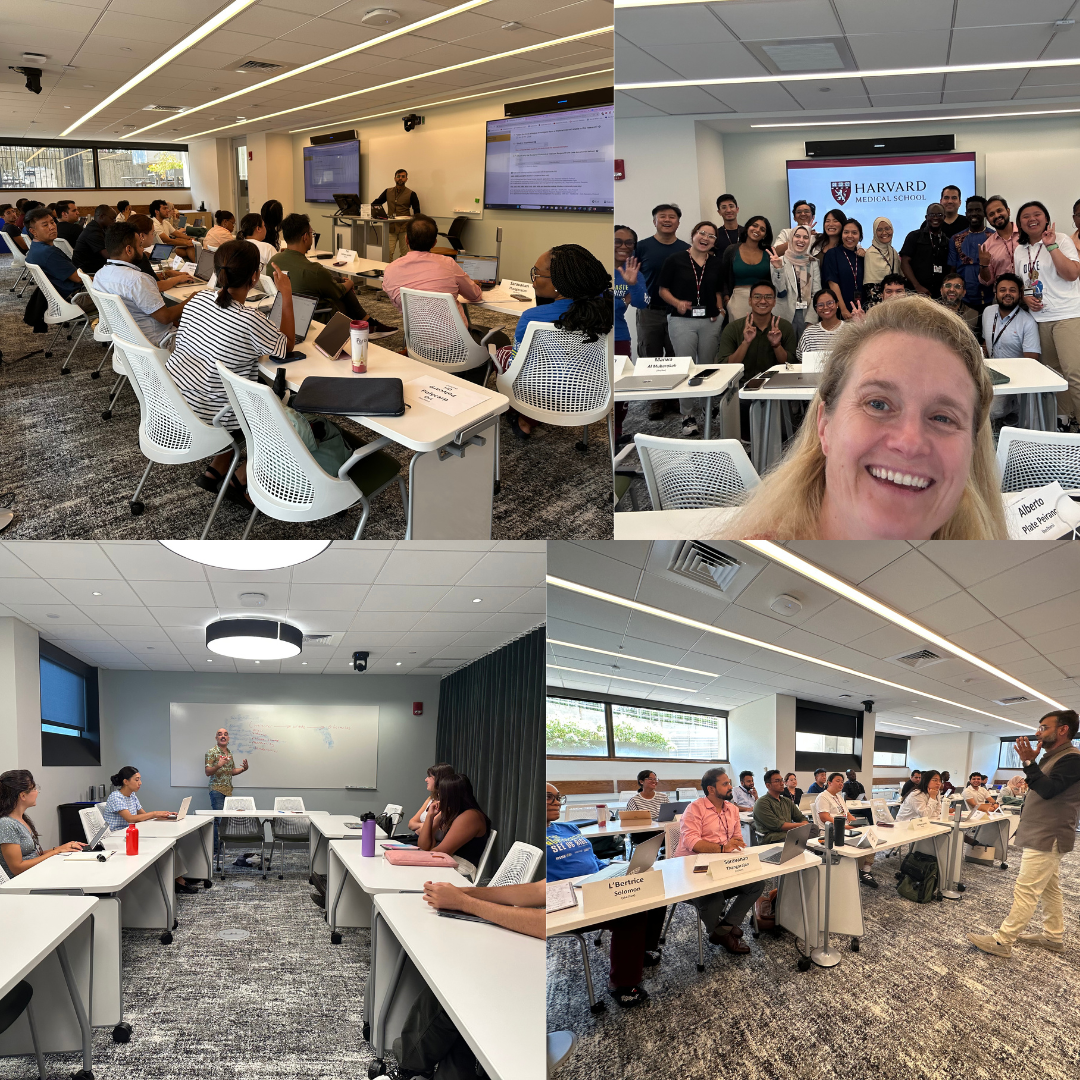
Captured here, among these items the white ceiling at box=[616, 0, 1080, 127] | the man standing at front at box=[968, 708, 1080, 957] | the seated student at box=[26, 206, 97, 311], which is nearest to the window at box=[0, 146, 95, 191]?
the seated student at box=[26, 206, 97, 311]

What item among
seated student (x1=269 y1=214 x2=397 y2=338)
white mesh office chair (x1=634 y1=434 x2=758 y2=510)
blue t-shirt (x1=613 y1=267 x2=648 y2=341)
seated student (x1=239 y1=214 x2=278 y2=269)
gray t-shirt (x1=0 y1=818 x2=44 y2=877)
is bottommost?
gray t-shirt (x1=0 y1=818 x2=44 y2=877)

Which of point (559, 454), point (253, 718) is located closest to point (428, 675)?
point (253, 718)

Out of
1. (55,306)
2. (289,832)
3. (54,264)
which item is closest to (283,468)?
(55,306)

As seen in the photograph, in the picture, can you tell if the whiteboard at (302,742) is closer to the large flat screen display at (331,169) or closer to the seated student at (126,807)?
the seated student at (126,807)

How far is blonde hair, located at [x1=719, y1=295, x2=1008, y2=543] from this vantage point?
69.3 inches

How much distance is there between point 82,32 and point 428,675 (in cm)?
614

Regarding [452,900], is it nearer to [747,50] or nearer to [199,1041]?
[199,1041]

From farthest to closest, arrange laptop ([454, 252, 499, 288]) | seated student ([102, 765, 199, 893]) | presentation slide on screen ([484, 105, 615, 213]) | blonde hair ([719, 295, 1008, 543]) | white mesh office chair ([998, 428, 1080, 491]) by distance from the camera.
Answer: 1. presentation slide on screen ([484, 105, 615, 213])
2. laptop ([454, 252, 499, 288])
3. seated student ([102, 765, 199, 893])
4. white mesh office chair ([998, 428, 1080, 491])
5. blonde hair ([719, 295, 1008, 543])

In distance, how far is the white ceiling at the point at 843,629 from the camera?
79.8 inches

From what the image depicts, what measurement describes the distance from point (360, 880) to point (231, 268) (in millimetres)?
2692

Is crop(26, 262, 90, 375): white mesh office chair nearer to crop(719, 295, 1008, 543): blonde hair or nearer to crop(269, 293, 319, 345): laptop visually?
crop(269, 293, 319, 345): laptop

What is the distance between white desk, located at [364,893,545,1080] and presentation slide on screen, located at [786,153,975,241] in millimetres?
2708

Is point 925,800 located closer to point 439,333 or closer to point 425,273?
point 439,333

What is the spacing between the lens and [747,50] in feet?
9.16
